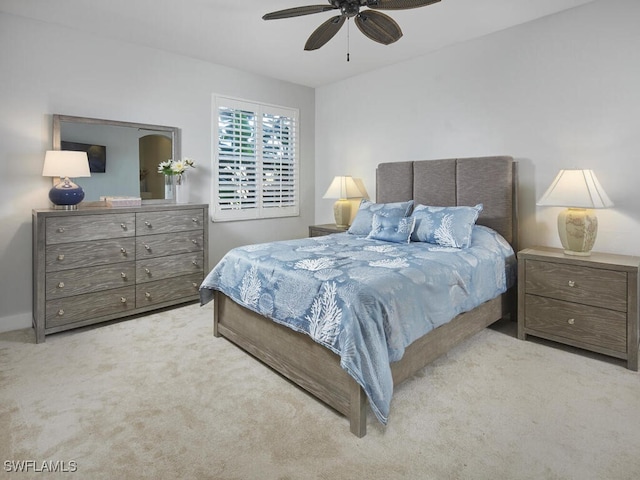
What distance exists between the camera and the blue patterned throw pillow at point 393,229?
3244mm

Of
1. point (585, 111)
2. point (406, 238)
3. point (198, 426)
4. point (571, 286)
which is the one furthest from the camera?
point (406, 238)

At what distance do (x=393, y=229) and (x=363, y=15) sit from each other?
1.66m

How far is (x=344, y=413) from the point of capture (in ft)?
6.33

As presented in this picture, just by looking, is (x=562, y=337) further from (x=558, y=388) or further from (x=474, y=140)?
(x=474, y=140)

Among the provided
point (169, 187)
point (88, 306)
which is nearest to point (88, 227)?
point (88, 306)

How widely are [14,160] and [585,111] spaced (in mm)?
4751

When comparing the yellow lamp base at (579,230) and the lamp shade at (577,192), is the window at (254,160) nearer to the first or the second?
the lamp shade at (577,192)

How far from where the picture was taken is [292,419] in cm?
196

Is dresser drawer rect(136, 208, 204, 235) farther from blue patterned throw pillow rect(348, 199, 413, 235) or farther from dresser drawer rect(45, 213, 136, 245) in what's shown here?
blue patterned throw pillow rect(348, 199, 413, 235)

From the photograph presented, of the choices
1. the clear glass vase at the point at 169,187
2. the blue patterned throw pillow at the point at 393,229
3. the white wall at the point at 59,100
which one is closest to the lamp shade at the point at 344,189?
the blue patterned throw pillow at the point at 393,229

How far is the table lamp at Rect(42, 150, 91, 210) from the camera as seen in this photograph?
122 inches

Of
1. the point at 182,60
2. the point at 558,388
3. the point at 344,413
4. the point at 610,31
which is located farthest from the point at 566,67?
the point at 182,60

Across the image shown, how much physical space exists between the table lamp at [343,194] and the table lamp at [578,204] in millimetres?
2187

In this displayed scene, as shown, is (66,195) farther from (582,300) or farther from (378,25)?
(582,300)
